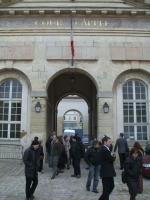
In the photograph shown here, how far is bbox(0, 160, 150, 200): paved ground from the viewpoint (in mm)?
9833

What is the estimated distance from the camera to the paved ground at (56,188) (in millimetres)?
9833

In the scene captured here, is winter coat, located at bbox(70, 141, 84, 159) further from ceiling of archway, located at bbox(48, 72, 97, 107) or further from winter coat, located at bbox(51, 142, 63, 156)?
ceiling of archway, located at bbox(48, 72, 97, 107)

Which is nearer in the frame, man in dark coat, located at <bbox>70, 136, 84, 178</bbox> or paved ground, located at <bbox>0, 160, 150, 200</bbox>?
paved ground, located at <bbox>0, 160, 150, 200</bbox>

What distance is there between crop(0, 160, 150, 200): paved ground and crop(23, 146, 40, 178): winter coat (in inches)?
42.1

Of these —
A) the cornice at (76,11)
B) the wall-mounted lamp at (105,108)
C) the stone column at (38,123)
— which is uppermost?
the cornice at (76,11)

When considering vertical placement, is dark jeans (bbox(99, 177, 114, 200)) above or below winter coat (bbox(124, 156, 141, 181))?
below

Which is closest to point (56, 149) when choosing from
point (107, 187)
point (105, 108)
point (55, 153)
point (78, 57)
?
point (55, 153)

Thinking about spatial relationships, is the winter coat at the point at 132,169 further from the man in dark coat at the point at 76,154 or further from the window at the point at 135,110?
the window at the point at 135,110

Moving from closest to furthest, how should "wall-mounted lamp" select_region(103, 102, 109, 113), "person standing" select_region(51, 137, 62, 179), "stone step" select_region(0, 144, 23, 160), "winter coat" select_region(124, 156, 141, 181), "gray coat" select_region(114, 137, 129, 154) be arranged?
"winter coat" select_region(124, 156, 141, 181) < "person standing" select_region(51, 137, 62, 179) < "gray coat" select_region(114, 137, 129, 154) < "stone step" select_region(0, 144, 23, 160) < "wall-mounted lamp" select_region(103, 102, 109, 113)

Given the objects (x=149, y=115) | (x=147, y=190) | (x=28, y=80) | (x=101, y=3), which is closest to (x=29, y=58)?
(x=28, y=80)

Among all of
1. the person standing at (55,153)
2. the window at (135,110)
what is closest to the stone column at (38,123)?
the window at (135,110)

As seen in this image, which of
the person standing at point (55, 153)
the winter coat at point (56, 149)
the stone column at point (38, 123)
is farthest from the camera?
the stone column at point (38, 123)

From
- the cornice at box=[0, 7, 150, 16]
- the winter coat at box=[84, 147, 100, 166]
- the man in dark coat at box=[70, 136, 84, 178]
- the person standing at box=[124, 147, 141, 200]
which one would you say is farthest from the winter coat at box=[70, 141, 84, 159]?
the cornice at box=[0, 7, 150, 16]

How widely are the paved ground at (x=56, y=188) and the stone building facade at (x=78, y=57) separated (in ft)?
17.0
